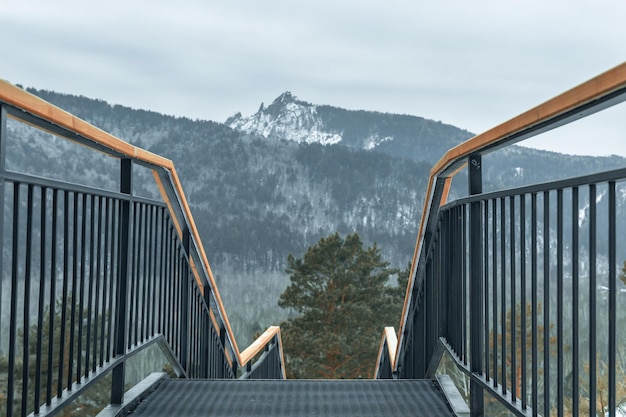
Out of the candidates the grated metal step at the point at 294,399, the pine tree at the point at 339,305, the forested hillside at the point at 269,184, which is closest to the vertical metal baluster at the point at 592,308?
the grated metal step at the point at 294,399

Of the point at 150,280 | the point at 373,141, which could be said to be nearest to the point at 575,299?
the point at 150,280

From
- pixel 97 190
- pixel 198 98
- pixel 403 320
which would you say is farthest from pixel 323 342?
pixel 198 98

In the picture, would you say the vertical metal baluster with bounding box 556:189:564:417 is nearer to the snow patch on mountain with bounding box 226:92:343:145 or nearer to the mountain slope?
the mountain slope

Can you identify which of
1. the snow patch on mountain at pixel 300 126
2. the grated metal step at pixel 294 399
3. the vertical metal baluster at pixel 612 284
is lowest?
the grated metal step at pixel 294 399

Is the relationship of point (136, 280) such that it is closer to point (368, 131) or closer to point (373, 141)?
point (373, 141)

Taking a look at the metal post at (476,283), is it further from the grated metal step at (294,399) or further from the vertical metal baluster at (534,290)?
the vertical metal baluster at (534,290)

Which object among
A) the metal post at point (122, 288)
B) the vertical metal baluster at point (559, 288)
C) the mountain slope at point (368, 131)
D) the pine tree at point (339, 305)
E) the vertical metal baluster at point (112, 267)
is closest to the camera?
the vertical metal baluster at point (559, 288)

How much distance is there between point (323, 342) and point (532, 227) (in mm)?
26903

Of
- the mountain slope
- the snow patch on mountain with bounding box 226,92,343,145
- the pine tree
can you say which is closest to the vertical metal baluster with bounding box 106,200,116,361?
the pine tree

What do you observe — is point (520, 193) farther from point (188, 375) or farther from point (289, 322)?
point (289, 322)

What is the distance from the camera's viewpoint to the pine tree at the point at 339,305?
2834 centimetres

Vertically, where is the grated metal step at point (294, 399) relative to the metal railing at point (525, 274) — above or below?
below

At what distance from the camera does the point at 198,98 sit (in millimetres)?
164250

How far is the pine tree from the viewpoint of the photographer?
28344 mm
